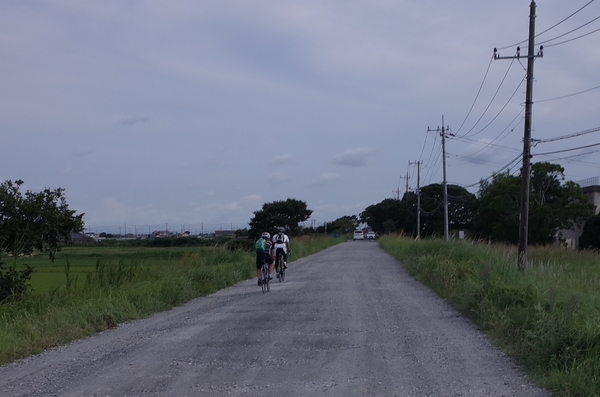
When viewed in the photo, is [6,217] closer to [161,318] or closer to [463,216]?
[161,318]

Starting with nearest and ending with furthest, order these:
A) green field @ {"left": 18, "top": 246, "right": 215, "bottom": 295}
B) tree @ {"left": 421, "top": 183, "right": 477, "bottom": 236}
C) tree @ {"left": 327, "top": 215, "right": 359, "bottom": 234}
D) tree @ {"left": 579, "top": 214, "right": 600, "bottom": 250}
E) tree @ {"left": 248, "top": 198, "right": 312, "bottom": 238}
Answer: green field @ {"left": 18, "top": 246, "right": 215, "bottom": 295} → tree @ {"left": 579, "top": 214, "right": 600, "bottom": 250} → tree @ {"left": 248, "top": 198, "right": 312, "bottom": 238} → tree @ {"left": 421, "top": 183, "right": 477, "bottom": 236} → tree @ {"left": 327, "top": 215, "right": 359, "bottom": 234}

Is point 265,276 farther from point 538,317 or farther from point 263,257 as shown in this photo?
point 538,317

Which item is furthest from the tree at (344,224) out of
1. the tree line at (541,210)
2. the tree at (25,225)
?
the tree at (25,225)

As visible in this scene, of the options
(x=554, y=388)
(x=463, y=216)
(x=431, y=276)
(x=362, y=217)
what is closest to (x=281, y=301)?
(x=431, y=276)

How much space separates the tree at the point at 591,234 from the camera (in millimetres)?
55344

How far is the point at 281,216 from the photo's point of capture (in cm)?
8106

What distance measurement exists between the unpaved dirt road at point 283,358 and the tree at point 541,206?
43751mm

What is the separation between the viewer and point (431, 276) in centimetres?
2236

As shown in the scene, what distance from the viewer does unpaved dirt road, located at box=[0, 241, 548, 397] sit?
831 cm

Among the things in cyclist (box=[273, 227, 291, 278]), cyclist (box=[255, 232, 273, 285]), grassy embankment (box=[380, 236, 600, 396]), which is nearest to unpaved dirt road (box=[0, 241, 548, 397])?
grassy embankment (box=[380, 236, 600, 396])

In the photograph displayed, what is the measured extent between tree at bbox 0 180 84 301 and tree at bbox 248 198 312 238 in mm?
56398

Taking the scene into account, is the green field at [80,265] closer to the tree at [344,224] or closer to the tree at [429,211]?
the tree at [429,211]

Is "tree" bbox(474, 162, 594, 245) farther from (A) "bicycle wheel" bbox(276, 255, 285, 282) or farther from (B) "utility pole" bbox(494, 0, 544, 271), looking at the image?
(A) "bicycle wheel" bbox(276, 255, 285, 282)

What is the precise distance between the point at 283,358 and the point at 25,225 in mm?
10995
